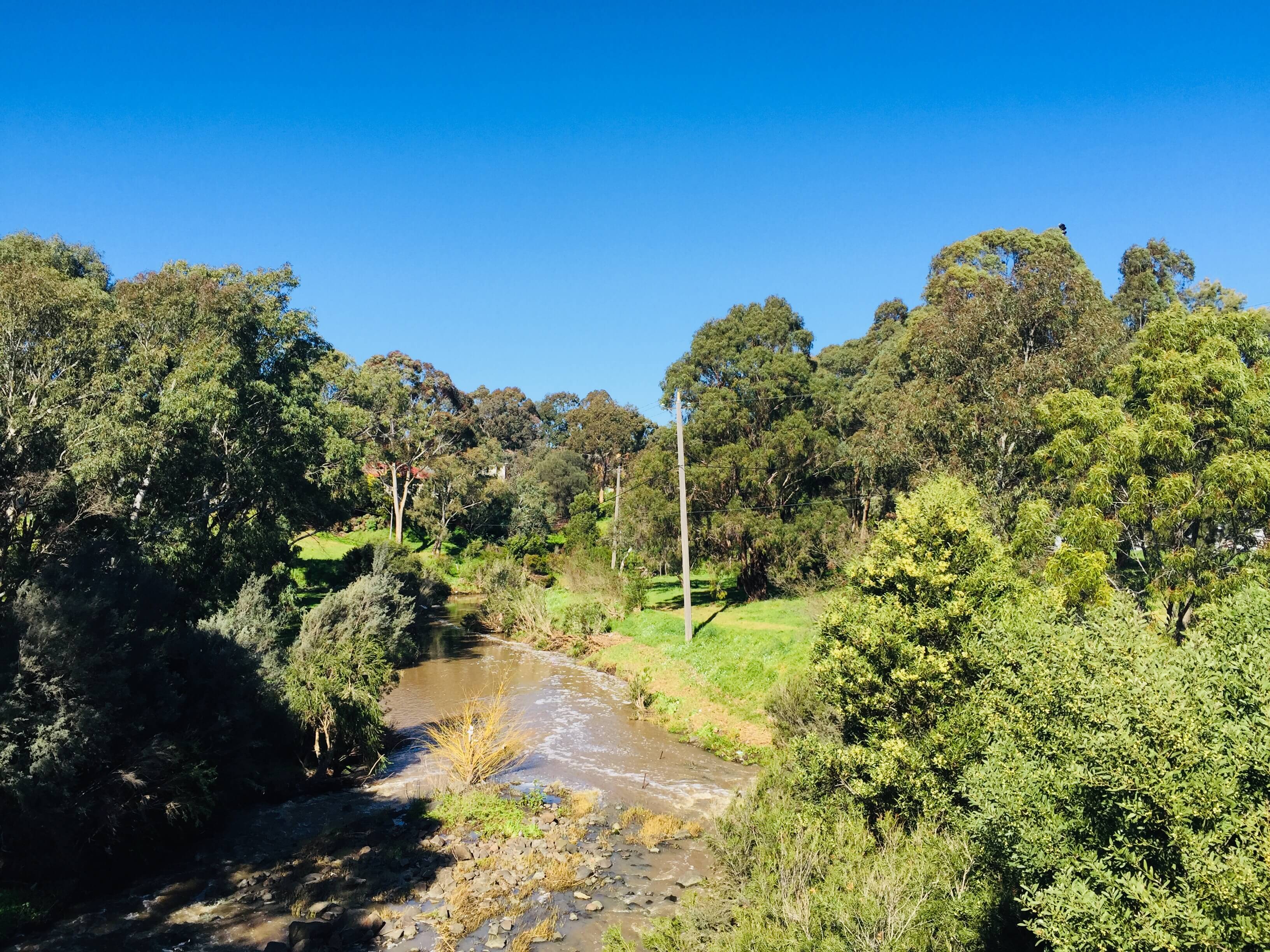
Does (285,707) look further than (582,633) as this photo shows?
No

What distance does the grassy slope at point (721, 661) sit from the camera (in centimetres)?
2195

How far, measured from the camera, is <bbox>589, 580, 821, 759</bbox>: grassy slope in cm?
2195

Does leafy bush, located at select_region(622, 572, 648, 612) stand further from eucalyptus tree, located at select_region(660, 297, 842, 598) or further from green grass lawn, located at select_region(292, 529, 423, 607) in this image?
green grass lawn, located at select_region(292, 529, 423, 607)

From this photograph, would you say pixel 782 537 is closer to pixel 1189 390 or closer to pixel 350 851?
pixel 1189 390

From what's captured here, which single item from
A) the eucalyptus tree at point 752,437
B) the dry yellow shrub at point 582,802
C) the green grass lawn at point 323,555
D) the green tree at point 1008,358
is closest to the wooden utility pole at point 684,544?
the eucalyptus tree at point 752,437

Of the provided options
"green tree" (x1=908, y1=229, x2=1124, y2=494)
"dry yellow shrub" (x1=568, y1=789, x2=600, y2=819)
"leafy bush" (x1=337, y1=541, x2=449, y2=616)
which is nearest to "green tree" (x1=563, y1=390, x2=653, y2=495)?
"leafy bush" (x1=337, y1=541, x2=449, y2=616)

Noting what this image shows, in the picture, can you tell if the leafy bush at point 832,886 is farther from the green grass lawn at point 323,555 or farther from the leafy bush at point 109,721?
the green grass lawn at point 323,555

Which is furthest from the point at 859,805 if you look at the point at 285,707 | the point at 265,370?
the point at 265,370

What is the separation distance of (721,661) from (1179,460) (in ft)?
48.2

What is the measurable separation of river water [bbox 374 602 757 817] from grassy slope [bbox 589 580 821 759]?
2.72 feet

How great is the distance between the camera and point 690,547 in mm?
35219

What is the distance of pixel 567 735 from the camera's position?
73.5 feet

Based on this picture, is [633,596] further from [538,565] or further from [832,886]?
[832,886]

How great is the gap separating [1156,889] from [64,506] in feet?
75.8
